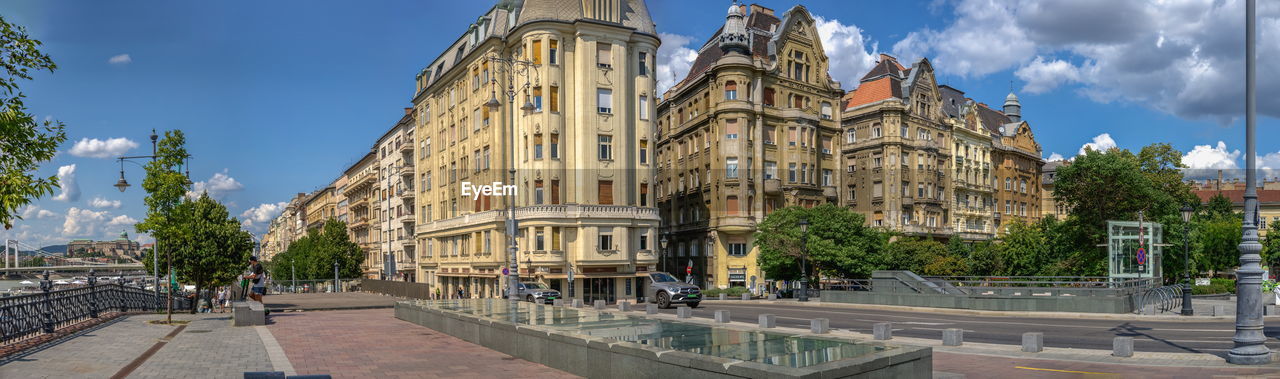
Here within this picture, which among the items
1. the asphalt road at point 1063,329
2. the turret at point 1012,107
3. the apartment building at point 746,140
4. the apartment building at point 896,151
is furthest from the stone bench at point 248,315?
the turret at point 1012,107

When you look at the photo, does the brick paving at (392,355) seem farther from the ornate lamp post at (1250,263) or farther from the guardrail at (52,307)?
the ornate lamp post at (1250,263)

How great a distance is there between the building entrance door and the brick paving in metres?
24.1

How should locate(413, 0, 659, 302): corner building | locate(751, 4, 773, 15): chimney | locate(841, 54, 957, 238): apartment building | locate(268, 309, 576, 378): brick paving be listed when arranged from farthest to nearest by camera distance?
locate(841, 54, 957, 238): apartment building
locate(751, 4, 773, 15): chimney
locate(413, 0, 659, 302): corner building
locate(268, 309, 576, 378): brick paving

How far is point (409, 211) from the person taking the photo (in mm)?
76312

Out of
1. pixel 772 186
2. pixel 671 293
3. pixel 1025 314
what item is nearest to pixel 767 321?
pixel 671 293

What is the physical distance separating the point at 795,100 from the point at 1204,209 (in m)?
48.9

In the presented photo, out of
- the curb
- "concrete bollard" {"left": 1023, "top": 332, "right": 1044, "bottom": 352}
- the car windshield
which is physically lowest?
the curb

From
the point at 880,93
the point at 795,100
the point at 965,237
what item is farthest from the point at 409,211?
the point at 965,237

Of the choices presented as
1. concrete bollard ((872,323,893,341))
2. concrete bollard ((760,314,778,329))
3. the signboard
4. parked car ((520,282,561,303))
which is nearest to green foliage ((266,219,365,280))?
parked car ((520,282,561,303))

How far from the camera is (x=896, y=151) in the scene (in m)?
71.3

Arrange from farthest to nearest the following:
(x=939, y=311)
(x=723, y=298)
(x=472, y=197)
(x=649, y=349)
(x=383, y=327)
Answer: (x=472, y=197) < (x=723, y=298) < (x=939, y=311) < (x=383, y=327) < (x=649, y=349)

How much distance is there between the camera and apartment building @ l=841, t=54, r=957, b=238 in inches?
2815

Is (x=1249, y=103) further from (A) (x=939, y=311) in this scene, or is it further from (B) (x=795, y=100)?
(B) (x=795, y=100)

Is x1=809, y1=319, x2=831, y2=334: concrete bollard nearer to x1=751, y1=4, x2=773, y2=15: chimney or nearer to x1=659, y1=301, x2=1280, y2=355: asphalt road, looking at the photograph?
x1=659, y1=301, x2=1280, y2=355: asphalt road
